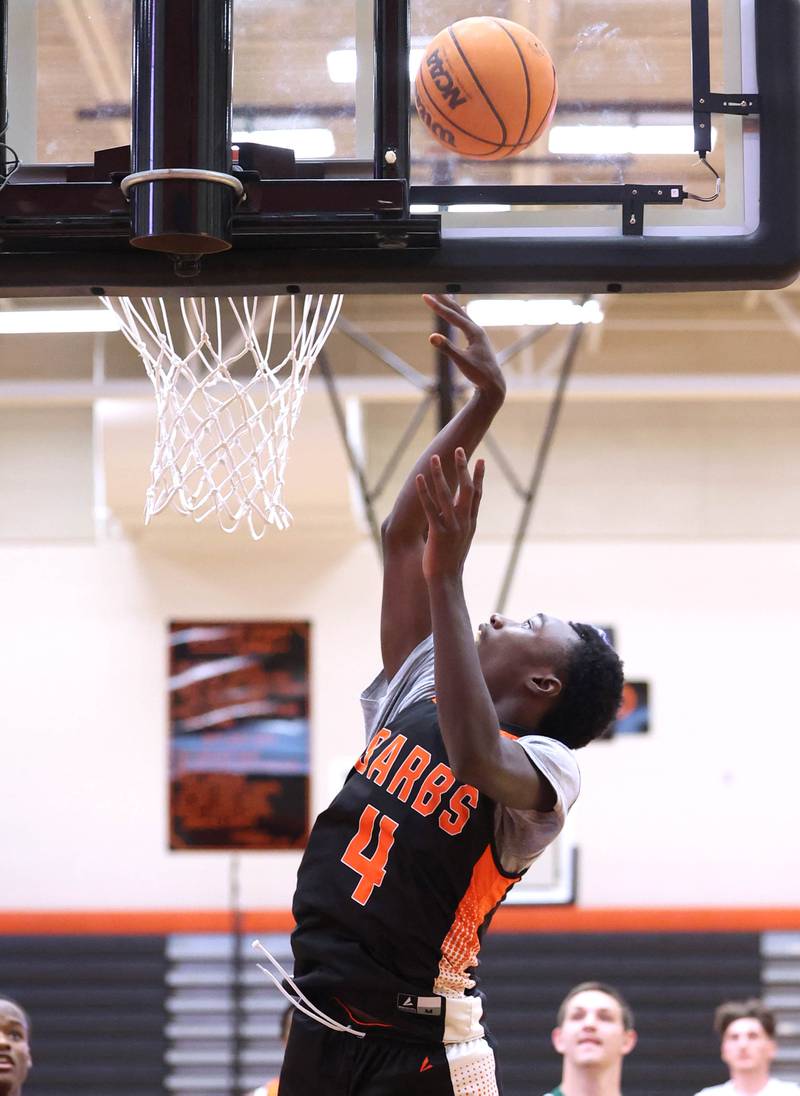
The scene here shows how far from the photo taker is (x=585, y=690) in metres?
2.58

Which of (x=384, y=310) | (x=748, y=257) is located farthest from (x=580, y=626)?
(x=384, y=310)

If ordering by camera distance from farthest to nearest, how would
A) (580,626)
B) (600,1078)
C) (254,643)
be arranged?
(254,643) → (600,1078) → (580,626)

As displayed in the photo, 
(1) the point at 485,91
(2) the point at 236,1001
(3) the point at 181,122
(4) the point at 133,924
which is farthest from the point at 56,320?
(3) the point at 181,122

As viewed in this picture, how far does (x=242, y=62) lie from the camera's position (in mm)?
2777

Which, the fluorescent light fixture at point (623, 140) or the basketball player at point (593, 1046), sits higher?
the fluorescent light fixture at point (623, 140)

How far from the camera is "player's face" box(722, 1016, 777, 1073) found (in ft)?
19.1

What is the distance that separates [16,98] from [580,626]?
4.91ft

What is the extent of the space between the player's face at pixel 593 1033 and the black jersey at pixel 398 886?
269 centimetres

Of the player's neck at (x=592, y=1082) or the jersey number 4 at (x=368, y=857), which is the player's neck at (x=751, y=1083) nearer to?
the player's neck at (x=592, y=1082)

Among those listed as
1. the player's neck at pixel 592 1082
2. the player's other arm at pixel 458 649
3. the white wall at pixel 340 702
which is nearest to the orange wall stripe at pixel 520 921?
the white wall at pixel 340 702

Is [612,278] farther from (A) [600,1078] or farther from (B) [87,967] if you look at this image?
(B) [87,967]

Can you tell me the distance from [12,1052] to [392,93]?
279 centimetres

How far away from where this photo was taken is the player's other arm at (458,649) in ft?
7.13

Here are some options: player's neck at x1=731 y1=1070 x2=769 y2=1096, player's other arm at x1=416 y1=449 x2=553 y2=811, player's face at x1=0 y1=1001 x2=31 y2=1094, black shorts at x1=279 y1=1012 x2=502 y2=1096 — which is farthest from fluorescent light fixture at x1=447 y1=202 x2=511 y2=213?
player's neck at x1=731 y1=1070 x2=769 y2=1096
